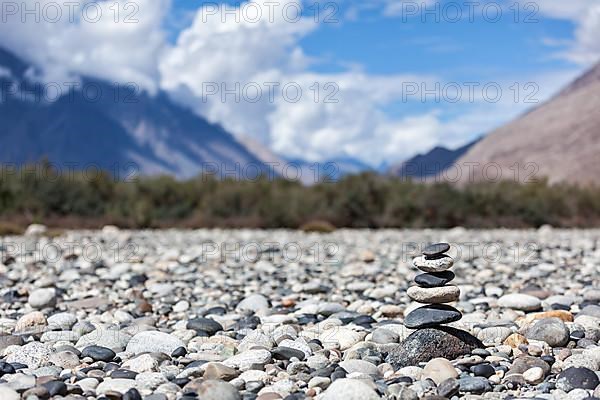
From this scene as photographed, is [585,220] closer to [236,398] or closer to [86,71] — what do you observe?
[236,398]

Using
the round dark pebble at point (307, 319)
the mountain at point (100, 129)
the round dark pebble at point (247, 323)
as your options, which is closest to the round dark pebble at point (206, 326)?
the round dark pebble at point (247, 323)

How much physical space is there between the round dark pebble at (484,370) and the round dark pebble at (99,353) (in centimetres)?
183

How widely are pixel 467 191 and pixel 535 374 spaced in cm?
1893

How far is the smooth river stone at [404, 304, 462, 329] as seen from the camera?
12.0ft

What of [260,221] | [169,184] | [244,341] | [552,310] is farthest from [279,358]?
[169,184]

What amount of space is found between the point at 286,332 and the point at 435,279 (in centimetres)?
101

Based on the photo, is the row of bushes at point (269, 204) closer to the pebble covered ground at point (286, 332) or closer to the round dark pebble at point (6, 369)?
the pebble covered ground at point (286, 332)

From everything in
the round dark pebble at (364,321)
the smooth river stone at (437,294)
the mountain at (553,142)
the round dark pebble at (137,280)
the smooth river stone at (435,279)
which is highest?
the mountain at (553,142)

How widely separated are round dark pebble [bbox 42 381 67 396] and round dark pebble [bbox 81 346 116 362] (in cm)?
66

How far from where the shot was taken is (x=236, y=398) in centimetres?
285

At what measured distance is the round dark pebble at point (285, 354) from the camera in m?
3.55

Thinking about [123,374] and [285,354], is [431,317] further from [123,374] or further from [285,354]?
[123,374]

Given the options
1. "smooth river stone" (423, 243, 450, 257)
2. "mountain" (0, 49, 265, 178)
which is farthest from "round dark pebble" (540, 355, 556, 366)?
"mountain" (0, 49, 265, 178)

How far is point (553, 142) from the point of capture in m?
80.4
